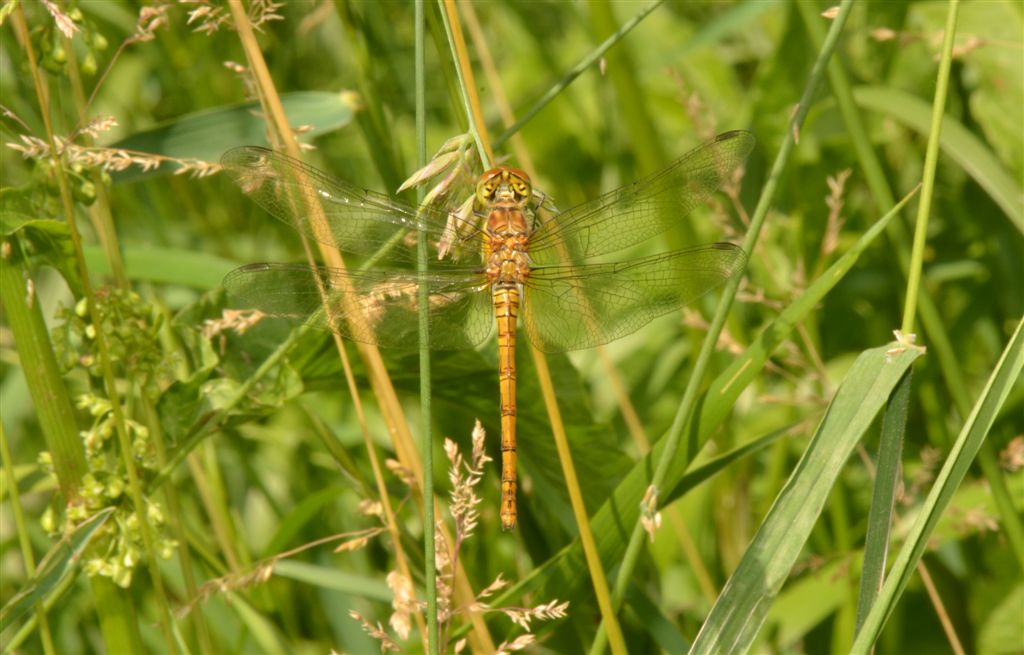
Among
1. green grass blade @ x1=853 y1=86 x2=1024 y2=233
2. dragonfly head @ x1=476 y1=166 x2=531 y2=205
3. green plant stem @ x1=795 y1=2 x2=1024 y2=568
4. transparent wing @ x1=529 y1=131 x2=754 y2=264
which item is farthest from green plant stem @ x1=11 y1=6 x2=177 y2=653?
green grass blade @ x1=853 y1=86 x2=1024 y2=233

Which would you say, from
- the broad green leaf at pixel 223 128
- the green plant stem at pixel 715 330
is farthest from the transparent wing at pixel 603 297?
the broad green leaf at pixel 223 128

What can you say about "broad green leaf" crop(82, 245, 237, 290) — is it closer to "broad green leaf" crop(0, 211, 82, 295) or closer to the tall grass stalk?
"broad green leaf" crop(0, 211, 82, 295)

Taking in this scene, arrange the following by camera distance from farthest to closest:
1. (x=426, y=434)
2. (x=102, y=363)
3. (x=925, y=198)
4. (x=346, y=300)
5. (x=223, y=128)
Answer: (x=223, y=128) < (x=346, y=300) < (x=102, y=363) < (x=925, y=198) < (x=426, y=434)

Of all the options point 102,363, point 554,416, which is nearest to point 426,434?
point 554,416

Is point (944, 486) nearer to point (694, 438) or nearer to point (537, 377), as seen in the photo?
A: point (694, 438)

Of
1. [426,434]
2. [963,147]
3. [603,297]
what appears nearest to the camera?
[426,434]

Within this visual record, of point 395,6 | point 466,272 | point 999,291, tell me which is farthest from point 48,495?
point 999,291

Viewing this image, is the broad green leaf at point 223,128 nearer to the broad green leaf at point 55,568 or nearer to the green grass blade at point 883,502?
the broad green leaf at point 55,568
